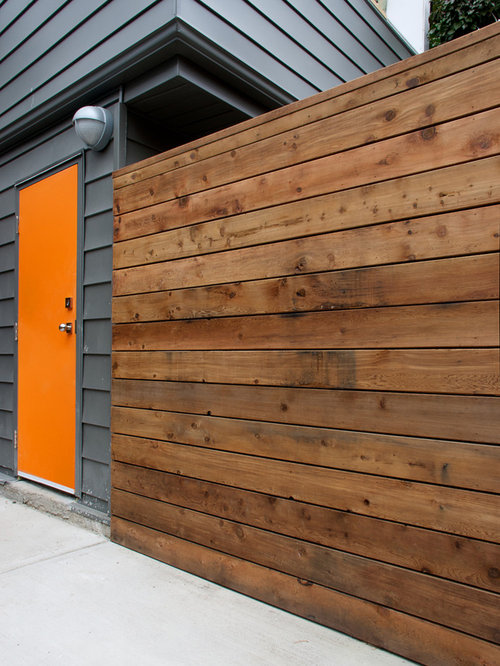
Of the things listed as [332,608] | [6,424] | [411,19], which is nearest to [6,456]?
[6,424]

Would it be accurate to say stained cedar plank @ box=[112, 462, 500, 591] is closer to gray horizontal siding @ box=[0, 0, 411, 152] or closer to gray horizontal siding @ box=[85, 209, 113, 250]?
gray horizontal siding @ box=[85, 209, 113, 250]

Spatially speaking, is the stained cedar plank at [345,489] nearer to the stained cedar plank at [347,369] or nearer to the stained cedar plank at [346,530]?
the stained cedar plank at [346,530]

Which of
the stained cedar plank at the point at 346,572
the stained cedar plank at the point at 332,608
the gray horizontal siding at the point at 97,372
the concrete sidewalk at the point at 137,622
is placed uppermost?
the gray horizontal siding at the point at 97,372

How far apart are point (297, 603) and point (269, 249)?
4.31ft

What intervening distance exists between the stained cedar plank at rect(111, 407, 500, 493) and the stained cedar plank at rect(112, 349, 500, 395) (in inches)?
6.4

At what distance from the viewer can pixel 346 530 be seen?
5.65 feet

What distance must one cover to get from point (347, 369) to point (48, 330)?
2.26m

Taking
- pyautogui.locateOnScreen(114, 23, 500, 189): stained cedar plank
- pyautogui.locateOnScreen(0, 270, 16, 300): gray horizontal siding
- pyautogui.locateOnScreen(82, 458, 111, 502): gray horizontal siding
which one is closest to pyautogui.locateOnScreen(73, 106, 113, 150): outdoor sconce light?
pyautogui.locateOnScreen(114, 23, 500, 189): stained cedar plank

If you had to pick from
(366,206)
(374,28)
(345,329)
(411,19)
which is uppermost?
(411,19)

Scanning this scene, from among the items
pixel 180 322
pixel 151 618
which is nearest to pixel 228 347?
pixel 180 322

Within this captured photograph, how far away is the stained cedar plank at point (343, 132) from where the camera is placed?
1.53 meters

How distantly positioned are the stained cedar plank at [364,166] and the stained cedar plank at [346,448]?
33.7 inches

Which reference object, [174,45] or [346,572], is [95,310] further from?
[346,572]

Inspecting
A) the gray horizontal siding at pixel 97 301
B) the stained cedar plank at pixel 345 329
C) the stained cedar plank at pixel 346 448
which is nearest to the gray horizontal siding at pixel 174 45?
the gray horizontal siding at pixel 97 301
